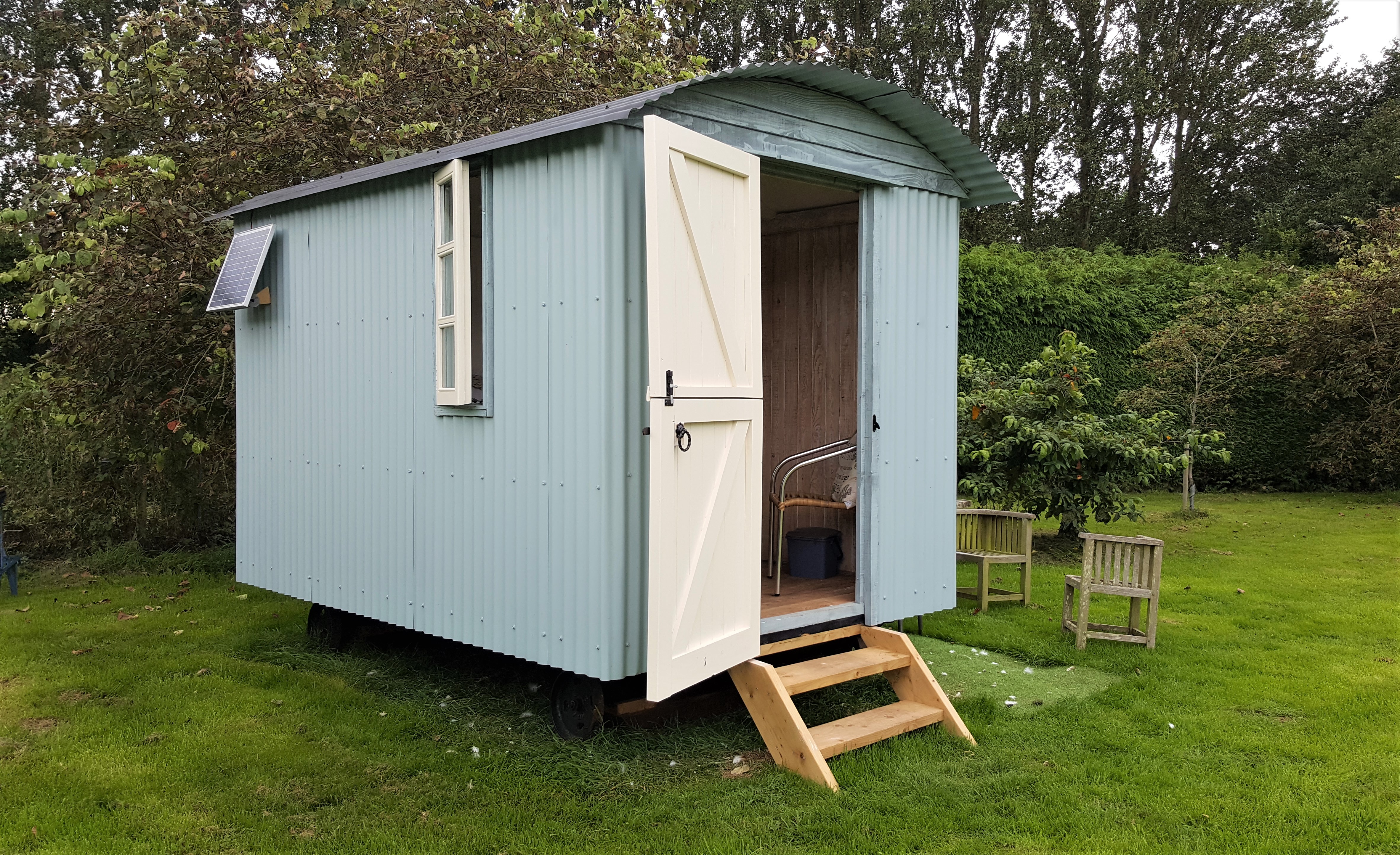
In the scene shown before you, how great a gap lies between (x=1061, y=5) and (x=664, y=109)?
18901 mm

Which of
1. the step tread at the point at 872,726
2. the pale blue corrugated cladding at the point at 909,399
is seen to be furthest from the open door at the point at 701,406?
the pale blue corrugated cladding at the point at 909,399

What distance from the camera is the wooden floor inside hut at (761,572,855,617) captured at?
4.90 metres

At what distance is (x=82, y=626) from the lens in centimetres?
655

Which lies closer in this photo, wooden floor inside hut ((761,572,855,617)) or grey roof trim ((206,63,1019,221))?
grey roof trim ((206,63,1019,221))

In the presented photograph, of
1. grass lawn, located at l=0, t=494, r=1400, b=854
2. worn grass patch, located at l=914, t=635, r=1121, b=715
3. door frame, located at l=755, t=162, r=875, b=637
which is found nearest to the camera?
grass lawn, located at l=0, t=494, r=1400, b=854

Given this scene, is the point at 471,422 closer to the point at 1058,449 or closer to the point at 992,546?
the point at 992,546

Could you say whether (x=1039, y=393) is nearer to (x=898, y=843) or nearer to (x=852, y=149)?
(x=852, y=149)

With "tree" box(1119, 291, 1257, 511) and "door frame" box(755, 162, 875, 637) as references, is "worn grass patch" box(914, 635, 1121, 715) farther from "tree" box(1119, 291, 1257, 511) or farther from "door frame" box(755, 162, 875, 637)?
"tree" box(1119, 291, 1257, 511)

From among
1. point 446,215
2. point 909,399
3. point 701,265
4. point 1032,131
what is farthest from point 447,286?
point 1032,131

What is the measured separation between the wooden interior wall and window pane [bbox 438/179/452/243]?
241 cm

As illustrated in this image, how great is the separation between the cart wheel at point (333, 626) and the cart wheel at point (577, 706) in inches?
79.7

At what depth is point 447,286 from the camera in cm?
460

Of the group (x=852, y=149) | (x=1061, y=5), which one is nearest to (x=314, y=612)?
(x=852, y=149)

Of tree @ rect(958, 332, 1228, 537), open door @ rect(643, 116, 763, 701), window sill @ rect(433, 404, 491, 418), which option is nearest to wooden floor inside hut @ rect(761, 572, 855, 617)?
open door @ rect(643, 116, 763, 701)
